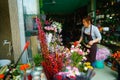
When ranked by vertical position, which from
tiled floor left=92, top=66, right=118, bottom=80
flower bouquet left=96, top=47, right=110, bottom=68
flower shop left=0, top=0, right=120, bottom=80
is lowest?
A: tiled floor left=92, top=66, right=118, bottom=80

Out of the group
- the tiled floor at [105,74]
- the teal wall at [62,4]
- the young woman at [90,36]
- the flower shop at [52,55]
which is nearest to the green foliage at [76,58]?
the flower shop at [52,55]

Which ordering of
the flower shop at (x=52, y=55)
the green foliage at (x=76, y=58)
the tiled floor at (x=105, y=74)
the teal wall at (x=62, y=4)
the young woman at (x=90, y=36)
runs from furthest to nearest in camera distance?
1. the teal wall at (x=62, y=4)
2. the tiled floor at (x=105, y=74)
3. the young woman at (x=90, y=36)
4. the green foliage at (x=76, y=58)
5. the flower shop at (x=52, y=55)

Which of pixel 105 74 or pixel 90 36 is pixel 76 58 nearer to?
pixel 90 36

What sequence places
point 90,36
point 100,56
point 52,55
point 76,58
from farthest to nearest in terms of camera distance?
point 100,56
point 90,36
point 76,58
point 52,55

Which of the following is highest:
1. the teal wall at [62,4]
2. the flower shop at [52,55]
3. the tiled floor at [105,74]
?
the teal wall at [62,4]

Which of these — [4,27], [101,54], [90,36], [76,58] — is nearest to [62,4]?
[101,54]

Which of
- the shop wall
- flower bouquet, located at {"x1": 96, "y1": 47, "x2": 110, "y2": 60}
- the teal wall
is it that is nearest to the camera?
the shop wall

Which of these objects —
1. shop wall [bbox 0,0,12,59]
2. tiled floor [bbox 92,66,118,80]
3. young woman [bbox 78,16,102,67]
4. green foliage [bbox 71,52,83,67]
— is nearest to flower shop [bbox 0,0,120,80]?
green foliage [bbox 71,52,83,67]

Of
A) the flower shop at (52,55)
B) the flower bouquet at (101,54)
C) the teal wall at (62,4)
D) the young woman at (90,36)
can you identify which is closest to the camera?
the flower shop at (52,55)

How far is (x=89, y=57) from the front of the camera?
342 centimetres

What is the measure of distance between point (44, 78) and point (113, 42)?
3406 mm

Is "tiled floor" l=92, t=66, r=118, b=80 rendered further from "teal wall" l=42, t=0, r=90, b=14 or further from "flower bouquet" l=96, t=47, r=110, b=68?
"teal wall" l=42, t=0, r=90, b=14

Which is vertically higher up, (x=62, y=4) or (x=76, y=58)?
(x=62, y=4)

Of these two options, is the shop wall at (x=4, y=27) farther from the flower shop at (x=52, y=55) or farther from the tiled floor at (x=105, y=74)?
the tiled floor at (x=105, y=74)
